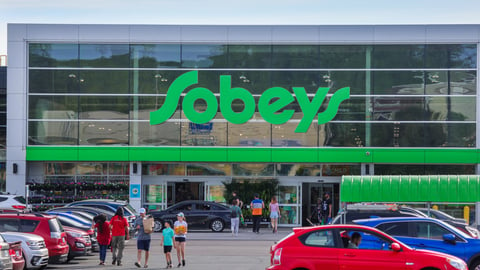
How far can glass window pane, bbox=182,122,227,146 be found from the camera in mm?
40188

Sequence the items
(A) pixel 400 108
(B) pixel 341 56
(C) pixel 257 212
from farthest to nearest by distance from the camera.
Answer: (B) pixel 341 56 → (A) pixel 400 108 → (C) pixel 257 212

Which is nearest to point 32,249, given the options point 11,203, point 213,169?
point 11,203

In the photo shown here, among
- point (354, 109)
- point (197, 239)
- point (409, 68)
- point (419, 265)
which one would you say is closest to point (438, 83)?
point (409, 68)

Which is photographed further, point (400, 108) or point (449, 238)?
point (400, 108)

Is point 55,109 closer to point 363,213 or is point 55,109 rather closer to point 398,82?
point 398,82

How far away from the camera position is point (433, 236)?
19359 millimetres

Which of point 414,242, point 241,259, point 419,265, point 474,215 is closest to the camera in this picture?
point 419,265

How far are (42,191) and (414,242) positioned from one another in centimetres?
2571

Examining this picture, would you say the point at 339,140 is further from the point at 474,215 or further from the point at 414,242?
the point at 414,242

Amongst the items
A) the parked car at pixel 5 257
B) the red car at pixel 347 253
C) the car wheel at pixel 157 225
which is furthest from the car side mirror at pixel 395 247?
the car wheel at pixel 157 225

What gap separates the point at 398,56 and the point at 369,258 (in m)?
25.6

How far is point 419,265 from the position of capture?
15.5 m

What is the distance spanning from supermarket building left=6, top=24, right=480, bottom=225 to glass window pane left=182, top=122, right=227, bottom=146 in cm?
6

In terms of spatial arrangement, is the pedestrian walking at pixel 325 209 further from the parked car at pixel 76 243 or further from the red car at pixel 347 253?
the red car at pixel 347 253
